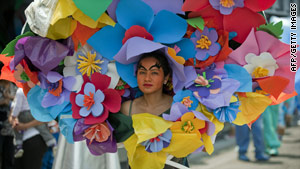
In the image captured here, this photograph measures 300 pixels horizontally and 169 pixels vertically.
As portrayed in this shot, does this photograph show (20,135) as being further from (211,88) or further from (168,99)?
(211,88)

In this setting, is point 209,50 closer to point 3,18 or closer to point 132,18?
point 132,18

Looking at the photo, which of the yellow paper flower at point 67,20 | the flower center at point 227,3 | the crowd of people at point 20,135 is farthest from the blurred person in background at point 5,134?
the flower center at point 227,3

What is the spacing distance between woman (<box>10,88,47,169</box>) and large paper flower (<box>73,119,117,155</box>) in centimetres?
203

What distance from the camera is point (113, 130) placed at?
2615 millimetres

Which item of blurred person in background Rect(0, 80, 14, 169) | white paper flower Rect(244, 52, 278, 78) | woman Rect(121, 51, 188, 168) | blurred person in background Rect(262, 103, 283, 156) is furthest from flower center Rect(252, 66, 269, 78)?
blurred person in background Rect(262, 103, 283, 156)

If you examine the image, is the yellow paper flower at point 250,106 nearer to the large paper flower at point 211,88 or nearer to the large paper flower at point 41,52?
the large paper flower at point 211,88

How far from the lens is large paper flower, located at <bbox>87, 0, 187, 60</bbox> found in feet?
8.26

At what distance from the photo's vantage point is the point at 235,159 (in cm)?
709

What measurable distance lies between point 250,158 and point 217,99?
495 centimetres

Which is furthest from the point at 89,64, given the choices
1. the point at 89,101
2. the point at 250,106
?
the point at 250,106

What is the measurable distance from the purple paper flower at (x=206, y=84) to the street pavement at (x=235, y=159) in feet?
12.6

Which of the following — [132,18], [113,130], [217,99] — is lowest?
[113,130]

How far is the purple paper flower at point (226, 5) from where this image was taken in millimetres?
2570

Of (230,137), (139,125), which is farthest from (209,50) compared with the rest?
(230,137)
